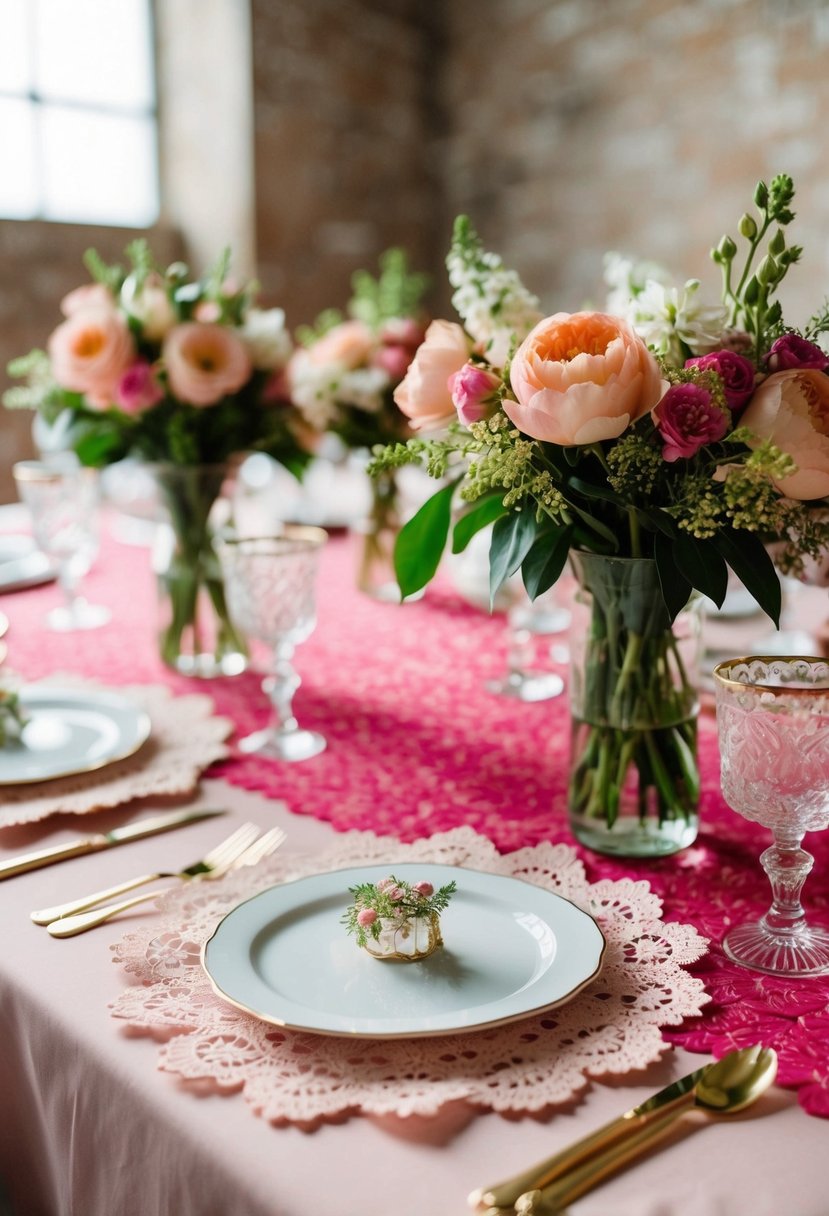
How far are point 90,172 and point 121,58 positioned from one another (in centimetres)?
49

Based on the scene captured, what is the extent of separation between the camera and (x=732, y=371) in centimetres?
77

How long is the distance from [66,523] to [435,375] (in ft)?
3.05

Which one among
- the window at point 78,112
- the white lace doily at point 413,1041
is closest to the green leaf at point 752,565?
the white lace doily at point 413,1041

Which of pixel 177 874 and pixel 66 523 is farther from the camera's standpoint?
pixel 66 523

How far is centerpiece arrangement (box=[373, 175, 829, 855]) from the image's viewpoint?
0.74 meters

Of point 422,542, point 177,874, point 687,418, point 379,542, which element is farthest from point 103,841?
point 379,542

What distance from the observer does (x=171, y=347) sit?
4.41 ft

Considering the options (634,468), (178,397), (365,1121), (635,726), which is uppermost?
(178,397)

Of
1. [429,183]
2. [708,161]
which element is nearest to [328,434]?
[708,161]

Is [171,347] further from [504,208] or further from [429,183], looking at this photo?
[429,183]

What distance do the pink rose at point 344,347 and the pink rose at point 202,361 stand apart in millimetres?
280

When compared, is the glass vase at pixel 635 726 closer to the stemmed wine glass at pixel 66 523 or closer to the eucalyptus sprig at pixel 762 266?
the eucalyptus sprig at pixel 762 266

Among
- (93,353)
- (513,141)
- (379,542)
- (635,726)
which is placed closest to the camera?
(635,726)

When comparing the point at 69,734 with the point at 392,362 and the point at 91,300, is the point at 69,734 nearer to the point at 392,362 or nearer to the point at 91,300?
the point at 91,300
